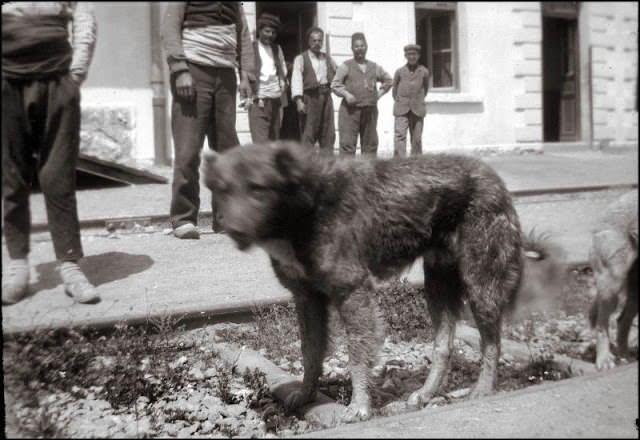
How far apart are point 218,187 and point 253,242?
226 mm

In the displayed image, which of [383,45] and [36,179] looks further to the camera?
[383,45]

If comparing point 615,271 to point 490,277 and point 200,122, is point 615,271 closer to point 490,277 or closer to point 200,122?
point 490,277

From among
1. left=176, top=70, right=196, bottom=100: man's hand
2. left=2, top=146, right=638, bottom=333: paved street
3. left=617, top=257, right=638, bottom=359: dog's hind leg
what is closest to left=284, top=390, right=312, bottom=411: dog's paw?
left=2, top=146, right=638, bottom=333: paved street

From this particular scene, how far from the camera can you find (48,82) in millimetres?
1858

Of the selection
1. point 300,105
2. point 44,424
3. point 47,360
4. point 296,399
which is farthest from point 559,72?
point 44,424

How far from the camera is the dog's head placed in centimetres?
218

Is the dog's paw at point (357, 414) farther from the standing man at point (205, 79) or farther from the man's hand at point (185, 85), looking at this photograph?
the man's hand at point (185, 85)

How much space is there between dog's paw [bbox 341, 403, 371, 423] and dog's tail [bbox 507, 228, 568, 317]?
2.90ft

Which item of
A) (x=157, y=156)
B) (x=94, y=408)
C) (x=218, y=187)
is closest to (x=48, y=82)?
(x=157, y=156)

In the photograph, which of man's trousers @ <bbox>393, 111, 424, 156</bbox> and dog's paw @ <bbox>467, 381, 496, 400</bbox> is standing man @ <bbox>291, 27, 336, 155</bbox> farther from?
dog's paw @ <bbox>467, 381, 496, 400</bbox>

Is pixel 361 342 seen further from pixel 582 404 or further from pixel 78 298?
pixel 78 298

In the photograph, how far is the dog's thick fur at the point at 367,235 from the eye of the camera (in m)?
2.23

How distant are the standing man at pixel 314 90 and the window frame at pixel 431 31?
547mm

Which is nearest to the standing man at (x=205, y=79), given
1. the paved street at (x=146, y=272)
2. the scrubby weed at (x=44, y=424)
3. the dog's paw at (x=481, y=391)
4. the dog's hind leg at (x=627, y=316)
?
the paved street at (x=146, y=272)
